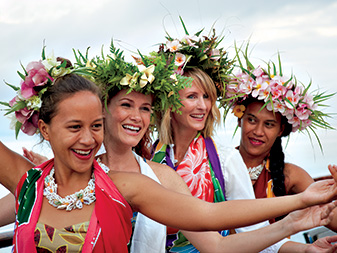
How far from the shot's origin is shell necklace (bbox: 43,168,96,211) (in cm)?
193

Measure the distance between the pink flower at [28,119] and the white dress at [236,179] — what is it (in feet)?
4.07

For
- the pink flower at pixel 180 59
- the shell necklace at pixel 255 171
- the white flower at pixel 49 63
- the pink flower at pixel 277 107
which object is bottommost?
the shell necklace at pixel 255 171

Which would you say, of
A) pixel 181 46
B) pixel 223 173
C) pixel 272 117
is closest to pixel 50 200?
pixel 223 173

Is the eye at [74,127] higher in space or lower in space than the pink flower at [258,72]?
lower

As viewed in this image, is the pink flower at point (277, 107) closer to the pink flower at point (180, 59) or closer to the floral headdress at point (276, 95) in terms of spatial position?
the floral headdress at point (276, 95)

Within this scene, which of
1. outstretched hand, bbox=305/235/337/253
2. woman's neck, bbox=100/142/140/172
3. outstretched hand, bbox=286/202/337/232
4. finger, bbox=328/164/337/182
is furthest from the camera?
woman's neck, bbox=100/142/140/172

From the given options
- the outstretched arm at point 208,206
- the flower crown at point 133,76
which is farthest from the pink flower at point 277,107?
the outstretched arm at point 208,206

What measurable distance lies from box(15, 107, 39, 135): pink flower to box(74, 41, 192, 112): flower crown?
0.42 metres

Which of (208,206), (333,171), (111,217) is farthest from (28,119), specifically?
(333,171)

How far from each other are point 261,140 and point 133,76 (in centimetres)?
128

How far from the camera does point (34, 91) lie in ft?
6.84

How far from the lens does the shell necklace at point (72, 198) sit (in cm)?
193

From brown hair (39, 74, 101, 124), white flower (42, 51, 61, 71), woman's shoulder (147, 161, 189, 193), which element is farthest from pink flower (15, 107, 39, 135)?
woman's shoulder (147, 161, 189, 193)

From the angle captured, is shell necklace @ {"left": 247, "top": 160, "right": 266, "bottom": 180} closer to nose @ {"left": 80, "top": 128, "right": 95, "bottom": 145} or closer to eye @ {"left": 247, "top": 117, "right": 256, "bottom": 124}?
eye @ {"left": 247, "top": 117, "right": 256, "bottom": 124}
